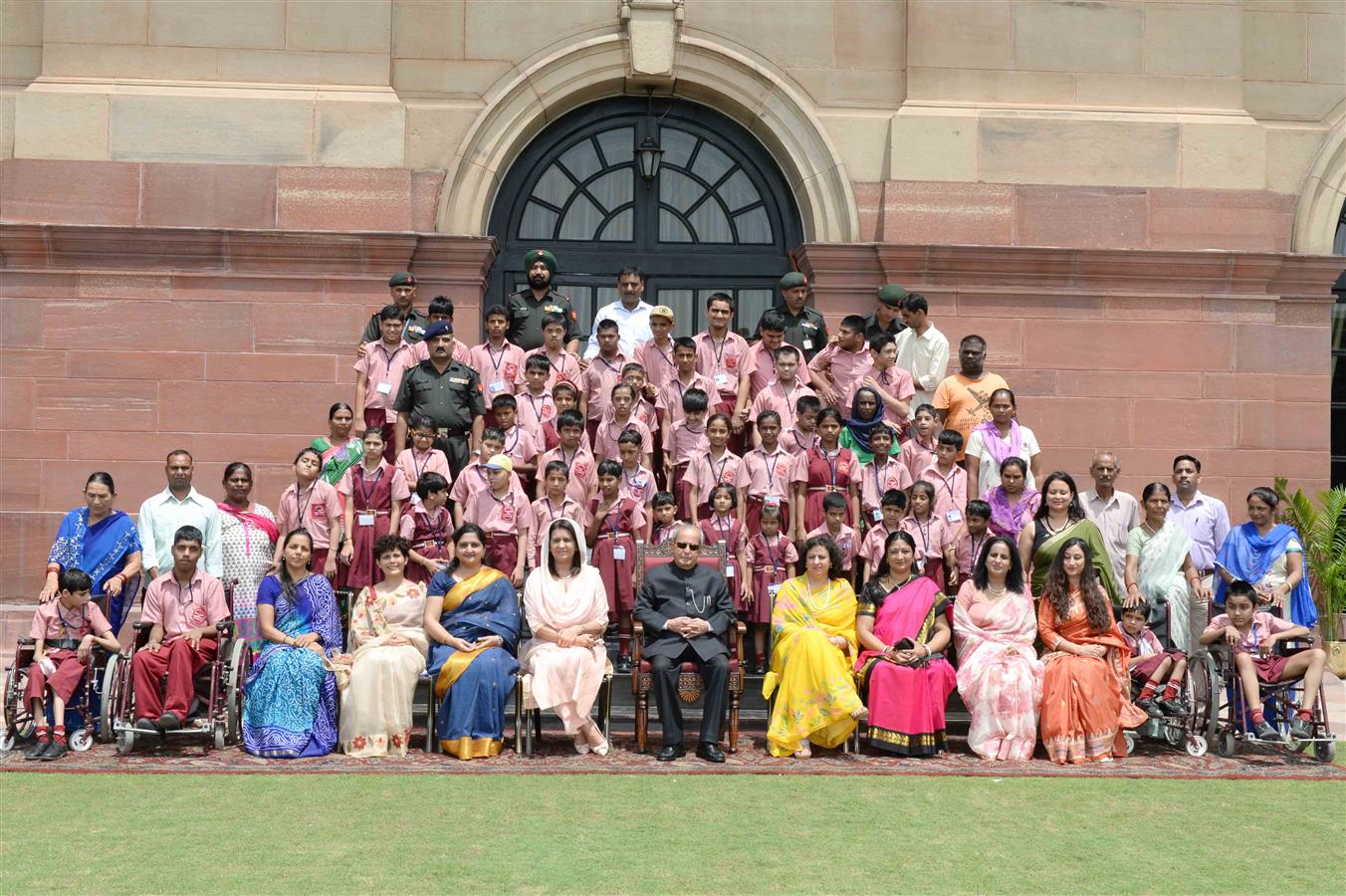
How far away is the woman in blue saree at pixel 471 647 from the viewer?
9.61 meters

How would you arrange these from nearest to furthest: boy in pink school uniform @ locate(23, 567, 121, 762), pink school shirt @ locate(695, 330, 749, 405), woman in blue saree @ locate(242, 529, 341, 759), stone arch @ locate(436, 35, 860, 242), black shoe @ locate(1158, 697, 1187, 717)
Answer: boy in pink school uniform @ locate(23, 567, 121, 762)
woman in blue saree @ locate(242, 529, 341, 759)
black shoe @ locate(1158, 697, 1187, 717)
pink school shirt @ locate(695, 330, 749, 405)
stone arch @ locate(436, 35, 860, 242)

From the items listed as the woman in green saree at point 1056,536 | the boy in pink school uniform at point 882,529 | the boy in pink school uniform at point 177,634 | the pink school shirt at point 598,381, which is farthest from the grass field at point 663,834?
the pink school shirt at point 598,381

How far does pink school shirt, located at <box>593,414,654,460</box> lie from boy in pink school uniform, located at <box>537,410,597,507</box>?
247 millimetres

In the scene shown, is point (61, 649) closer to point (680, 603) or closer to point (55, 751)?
point (55, 751)

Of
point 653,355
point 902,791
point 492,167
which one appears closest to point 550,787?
point 902,791

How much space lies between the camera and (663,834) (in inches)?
291

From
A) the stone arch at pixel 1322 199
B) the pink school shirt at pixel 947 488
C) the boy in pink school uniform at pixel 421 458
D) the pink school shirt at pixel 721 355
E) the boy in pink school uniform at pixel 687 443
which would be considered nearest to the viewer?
the boy in pink school uniform at pixel 421 458

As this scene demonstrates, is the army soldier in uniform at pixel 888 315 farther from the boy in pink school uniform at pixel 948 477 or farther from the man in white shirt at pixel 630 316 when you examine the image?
the man in white shirt at pixel 630 316

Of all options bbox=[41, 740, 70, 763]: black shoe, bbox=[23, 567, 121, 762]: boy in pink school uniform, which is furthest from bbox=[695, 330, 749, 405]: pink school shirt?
bbox=[41, 740, 70, 763]: black shoe

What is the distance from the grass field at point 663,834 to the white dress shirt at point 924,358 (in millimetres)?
4637

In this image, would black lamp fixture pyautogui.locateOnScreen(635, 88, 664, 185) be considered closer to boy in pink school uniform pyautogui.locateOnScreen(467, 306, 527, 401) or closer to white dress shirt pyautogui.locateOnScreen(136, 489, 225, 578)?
boy in pink school uniform pyautogui.locateOnScreen(467, 306, 527, 401)

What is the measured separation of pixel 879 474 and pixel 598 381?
2.32m

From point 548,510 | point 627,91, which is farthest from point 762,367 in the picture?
point 627,91

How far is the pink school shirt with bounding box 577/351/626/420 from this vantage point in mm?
12172
